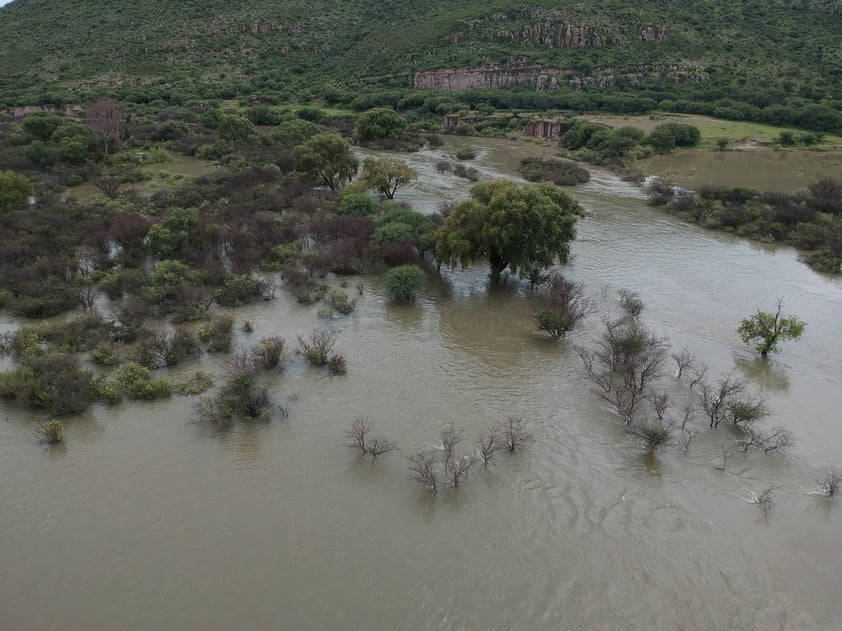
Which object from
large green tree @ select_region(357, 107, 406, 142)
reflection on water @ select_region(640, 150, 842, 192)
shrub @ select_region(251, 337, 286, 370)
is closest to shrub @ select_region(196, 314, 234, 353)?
shrub @ select_region(251, 337, 286, 370)

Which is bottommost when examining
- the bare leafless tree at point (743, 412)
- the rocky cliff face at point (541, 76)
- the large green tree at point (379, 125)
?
the bare leafless tree at point (743, 412)

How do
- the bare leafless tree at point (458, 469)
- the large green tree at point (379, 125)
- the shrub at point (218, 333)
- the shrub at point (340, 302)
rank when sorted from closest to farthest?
the bare leafless tree at point (458, 469) < the shrub at point (218, 333) < the shrub at point (340, 302) < the large green tree at point (379, 125)

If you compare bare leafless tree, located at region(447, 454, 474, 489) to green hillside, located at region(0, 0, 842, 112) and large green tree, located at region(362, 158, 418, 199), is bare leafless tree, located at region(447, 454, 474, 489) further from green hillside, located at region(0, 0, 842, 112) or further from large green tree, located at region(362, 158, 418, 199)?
green hillside, located at region(0, 0, 842, 112)

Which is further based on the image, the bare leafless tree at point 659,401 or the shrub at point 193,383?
the shrub at point 193,383

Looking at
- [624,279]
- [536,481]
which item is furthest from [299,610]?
[624,279]

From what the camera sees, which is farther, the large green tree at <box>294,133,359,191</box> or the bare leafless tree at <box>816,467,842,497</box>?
the large green tree at <box>294,133,359,191</box>

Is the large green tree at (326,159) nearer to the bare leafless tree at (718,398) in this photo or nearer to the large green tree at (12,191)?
the large green tree at (12,191)

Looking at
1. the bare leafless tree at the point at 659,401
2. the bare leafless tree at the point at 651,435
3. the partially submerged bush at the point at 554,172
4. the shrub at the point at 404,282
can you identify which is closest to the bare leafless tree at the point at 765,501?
the bare leafless tree at the point at 651,435
